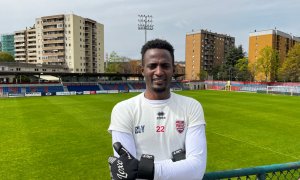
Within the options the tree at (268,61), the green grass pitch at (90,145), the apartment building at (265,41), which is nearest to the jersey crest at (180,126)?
the green grass pitch at (90,145)

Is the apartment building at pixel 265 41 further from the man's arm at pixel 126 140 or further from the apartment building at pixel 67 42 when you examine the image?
the man's arm at pixel 126 140

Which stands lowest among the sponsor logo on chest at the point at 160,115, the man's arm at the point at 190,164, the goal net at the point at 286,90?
the goal net at the point at 286,90

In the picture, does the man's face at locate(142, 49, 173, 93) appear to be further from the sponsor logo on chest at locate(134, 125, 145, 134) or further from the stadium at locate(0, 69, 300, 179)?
the stadium at locate(0, 69, 300, 179)

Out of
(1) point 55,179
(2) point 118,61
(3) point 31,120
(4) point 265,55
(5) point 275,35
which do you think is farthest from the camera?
(2) point 118,61

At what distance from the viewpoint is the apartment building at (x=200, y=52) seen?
115062 millimetres

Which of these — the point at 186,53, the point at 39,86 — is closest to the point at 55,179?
the point at 39,86

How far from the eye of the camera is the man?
7.93ft

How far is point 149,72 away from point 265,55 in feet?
266

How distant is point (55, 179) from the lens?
1070cm

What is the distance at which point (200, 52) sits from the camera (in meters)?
114

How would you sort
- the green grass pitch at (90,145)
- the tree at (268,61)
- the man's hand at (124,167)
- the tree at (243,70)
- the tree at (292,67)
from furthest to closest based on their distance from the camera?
the tree at (243,70), the tree at (268,61), the tree at (292,67), the green grass pitch at (90,145), the man's hand at (124,167)

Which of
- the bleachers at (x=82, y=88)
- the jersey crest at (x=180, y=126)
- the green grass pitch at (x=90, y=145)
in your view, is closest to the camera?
the jersey crest at (x=180, y=126)

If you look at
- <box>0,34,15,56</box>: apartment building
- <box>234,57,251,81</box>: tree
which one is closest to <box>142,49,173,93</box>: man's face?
<box>234,57,251,81</box>: tree

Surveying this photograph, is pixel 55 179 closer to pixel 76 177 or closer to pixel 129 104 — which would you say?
pixel 76 177
